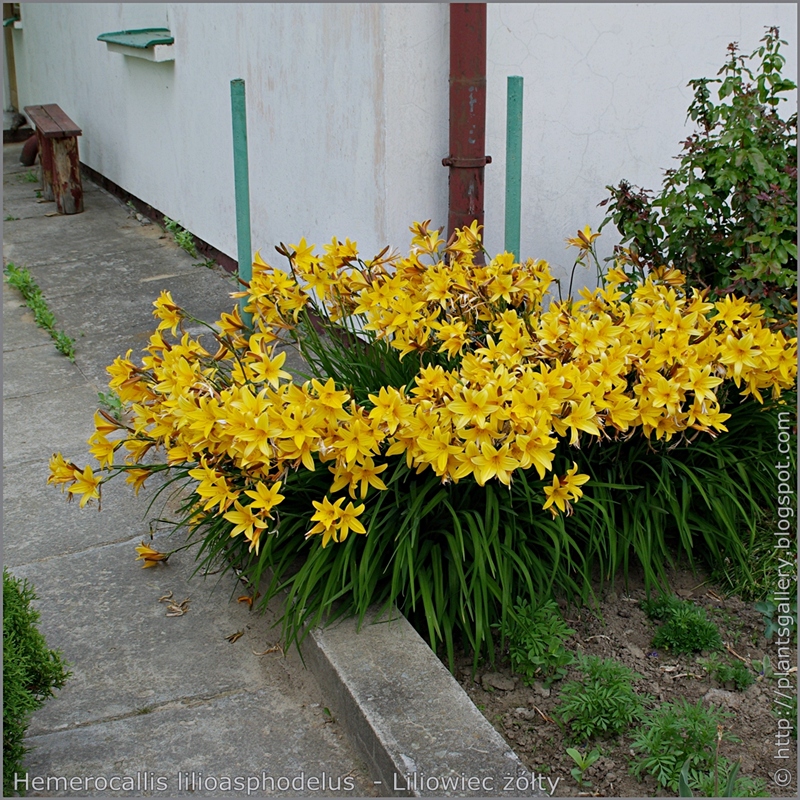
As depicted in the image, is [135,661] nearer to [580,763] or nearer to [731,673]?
[580,763]

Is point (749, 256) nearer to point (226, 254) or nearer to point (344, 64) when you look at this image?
point (344, 64)

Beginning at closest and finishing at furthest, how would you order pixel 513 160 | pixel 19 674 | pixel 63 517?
pixel 19 674, pixel 63 517, pixel 513 160

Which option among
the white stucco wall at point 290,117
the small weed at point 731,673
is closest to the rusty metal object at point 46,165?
the white stucco wall at point 290,117

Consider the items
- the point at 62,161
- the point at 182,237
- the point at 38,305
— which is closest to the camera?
the point at 38,305

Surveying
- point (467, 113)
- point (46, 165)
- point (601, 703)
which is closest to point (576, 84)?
point (467, 113)

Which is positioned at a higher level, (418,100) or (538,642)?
(418,100)

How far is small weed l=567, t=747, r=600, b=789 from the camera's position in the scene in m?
2.48

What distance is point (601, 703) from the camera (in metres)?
2.62

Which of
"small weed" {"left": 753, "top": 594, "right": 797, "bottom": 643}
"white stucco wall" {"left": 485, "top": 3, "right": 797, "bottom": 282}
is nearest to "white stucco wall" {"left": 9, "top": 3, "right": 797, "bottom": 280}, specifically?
"white stucco wall" {"left": 485, "top": 3, "right": 797, "bottom": 282}

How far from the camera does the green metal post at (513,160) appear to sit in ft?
13.1

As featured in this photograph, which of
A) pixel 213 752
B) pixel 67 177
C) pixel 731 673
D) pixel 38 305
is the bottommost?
pixel 213 752

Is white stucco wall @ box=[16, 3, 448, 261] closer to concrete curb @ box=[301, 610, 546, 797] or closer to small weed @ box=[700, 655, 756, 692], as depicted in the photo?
concrete curb @ box=[301, 610, 546, 797]

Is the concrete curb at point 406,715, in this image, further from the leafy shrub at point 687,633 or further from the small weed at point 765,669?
the small weed at point 765,669

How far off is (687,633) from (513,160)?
2.05 meters
